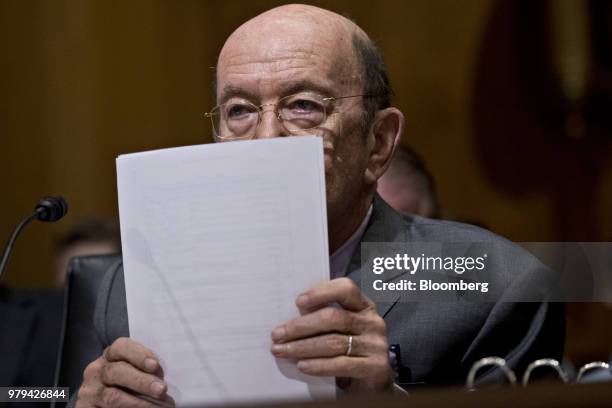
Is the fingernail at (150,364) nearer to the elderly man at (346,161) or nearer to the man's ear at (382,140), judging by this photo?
the elderly man at (346,161)

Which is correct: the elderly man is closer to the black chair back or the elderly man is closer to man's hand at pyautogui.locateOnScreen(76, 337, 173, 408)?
man's hand at pyautogui.locateOnScreen(76, 337, 173, 408)

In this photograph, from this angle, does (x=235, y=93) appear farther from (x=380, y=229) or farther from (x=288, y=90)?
(x=380, y=229)

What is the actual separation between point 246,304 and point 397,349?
1.44 feet

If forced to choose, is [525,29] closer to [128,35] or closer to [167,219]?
[128,35]

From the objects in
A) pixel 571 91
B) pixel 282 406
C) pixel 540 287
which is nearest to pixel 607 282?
pixel 540 287

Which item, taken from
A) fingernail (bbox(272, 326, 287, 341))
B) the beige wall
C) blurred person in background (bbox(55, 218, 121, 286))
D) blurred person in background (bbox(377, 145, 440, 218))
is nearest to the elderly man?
fingernail (bbox(272, 326, 287, 341))

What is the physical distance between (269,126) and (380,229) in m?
0.33

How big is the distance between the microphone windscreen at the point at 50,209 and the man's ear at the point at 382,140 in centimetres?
61

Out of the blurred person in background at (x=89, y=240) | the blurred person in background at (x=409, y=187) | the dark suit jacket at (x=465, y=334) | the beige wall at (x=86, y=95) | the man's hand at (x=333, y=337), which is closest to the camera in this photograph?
the man's hand at (x=333, y=337)

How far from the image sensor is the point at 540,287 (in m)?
1.79

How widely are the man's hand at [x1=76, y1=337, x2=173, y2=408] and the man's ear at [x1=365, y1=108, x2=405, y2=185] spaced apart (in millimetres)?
649

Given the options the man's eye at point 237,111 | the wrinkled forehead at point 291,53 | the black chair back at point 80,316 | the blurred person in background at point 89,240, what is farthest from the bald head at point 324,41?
the blurred person in background at point 89,240

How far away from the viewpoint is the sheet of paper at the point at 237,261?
1444 mm

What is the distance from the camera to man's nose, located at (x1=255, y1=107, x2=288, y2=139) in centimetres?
179
